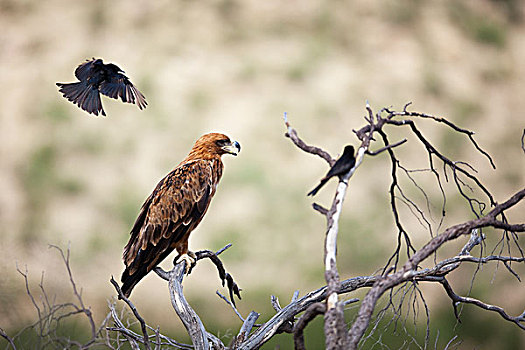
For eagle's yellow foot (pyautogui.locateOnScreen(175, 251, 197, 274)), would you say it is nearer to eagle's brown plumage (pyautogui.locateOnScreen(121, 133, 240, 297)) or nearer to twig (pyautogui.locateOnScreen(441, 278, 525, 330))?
eagle's brown plumage (pyautogui.locateOnScreen(121, 133, 240, 297))

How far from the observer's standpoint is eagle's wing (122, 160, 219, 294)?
203 cm

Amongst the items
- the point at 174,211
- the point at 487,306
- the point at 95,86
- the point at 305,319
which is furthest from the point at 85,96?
the point at 487,306

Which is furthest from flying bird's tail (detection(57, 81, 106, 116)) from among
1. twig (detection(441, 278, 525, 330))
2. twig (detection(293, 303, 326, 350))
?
twig (detection(441, 278, 525, 330))

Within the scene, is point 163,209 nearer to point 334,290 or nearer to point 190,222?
point 190,222

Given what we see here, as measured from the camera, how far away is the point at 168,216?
210cm

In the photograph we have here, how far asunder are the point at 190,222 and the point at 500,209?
3.82 ft

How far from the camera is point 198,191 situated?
215 centimetres

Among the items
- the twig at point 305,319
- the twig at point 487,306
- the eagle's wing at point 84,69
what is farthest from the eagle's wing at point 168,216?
the twig at point 487,306

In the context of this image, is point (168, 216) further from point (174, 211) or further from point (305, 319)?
point (305, 319)

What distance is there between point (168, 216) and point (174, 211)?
3 cm

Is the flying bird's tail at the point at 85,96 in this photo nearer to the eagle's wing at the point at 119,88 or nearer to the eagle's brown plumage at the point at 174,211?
the eagle's wing at the point at 119,88

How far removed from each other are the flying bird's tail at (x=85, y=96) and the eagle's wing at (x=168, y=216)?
0.40 meters

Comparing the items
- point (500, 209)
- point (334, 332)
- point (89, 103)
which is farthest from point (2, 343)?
point (500, 209)

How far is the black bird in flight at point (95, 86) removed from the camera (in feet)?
6.61
